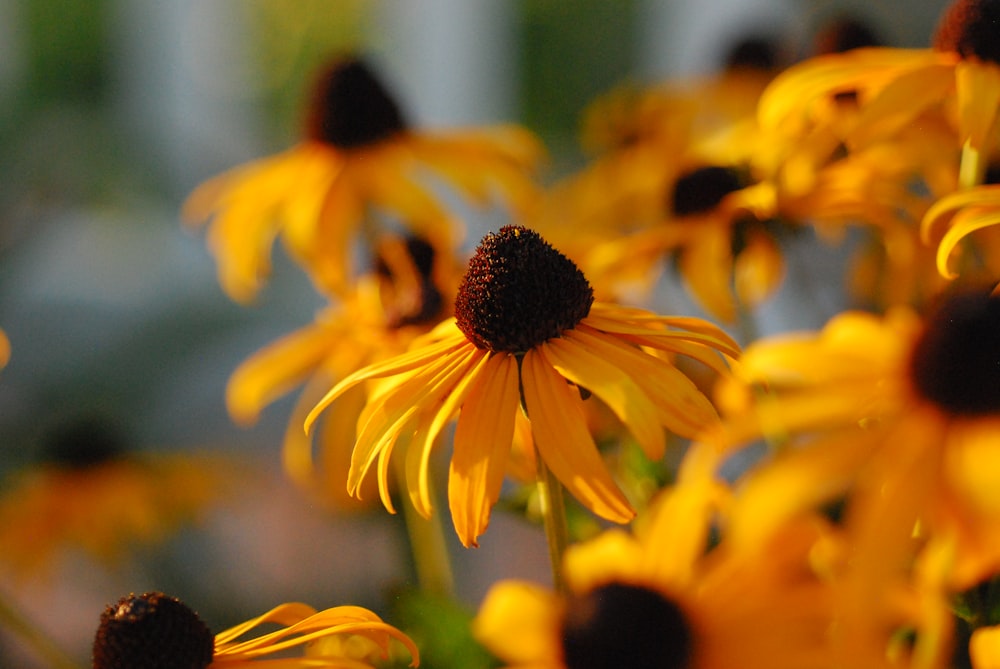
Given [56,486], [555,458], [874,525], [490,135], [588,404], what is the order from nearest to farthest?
[874,525] → [555,458] → [588,404] → [490,135] → [56,486]

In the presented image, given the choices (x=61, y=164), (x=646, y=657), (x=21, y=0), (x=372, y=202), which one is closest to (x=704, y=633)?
(x=646, y=657)

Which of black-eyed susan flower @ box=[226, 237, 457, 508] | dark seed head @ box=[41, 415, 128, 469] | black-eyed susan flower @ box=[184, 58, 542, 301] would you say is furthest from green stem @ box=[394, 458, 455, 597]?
dark seed head @ box=[41, 415, 128, 469]

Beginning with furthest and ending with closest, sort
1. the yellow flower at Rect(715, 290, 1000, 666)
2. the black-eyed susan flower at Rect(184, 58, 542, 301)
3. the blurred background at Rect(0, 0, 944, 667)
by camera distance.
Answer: the blurred background at Rect(0, 0, 944, 667) < the black-eyed susan flower at Rect(184, 58, 542, 301) < the yellow flower at Rect(715, 290, 1000, 666)

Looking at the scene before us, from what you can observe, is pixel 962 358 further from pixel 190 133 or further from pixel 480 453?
pixel 190 133

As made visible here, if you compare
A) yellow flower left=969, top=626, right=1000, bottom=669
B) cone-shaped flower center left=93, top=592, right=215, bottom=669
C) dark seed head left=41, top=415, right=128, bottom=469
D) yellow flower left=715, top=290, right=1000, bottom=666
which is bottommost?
dark seed head left=41, top=415, right=128, bottom=469

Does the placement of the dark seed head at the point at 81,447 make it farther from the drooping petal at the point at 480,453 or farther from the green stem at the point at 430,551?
the drooping petal at the point at 480,453

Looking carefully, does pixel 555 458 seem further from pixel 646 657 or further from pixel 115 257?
pixel 115 257

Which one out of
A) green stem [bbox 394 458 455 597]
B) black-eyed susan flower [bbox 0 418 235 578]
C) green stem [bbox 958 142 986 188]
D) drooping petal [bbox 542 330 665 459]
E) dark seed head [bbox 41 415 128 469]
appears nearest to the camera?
drooping petal [bbox 542 330 665 459]

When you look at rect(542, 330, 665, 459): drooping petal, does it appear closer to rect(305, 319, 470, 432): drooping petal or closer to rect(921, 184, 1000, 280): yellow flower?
rect(305, 319, 470, 432): drooping petal
